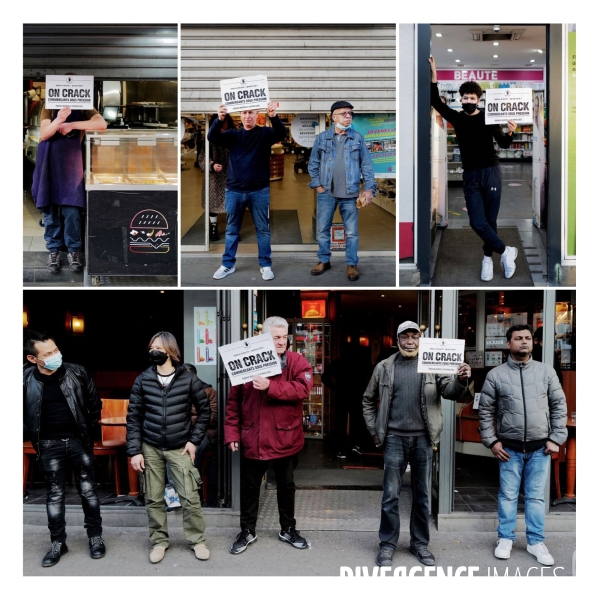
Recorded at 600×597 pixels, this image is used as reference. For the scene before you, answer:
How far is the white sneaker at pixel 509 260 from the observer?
292 inches

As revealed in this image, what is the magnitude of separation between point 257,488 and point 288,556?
53cm

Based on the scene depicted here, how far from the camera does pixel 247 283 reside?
291 inches

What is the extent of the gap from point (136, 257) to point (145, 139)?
114 cm

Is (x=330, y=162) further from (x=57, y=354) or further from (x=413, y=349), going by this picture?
(x=57, y=354)

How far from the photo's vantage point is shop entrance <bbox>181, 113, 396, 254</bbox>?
8.58 meters

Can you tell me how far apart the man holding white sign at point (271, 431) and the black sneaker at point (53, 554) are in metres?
1.25

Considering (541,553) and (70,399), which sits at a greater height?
(70,399)

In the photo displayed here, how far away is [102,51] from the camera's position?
796 centimetres

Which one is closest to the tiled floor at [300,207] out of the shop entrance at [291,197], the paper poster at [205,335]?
the shop entrance at [291,197]

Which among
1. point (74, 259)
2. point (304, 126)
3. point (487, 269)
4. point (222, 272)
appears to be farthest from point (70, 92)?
point (487, 269)

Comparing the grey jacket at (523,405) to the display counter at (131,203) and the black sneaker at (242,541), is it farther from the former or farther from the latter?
the display counter at (131,203)

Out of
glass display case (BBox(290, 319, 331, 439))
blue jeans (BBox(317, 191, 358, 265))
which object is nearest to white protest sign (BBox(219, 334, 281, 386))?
blue jeans (BBox(317, 191, 358, 265))

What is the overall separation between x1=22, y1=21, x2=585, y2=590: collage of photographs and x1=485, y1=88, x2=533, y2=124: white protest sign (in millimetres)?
18

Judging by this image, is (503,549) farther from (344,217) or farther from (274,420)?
(344,217)
